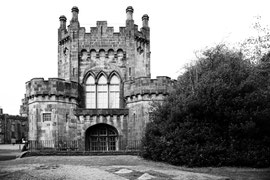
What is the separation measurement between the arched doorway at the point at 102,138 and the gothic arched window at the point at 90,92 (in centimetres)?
212

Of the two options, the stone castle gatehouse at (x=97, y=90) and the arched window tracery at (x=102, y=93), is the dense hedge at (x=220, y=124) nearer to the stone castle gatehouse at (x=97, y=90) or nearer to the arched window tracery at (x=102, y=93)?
the stone castle gatehouse at (x=97, y=90)

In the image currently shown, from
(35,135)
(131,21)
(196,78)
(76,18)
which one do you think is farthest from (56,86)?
(196,78)

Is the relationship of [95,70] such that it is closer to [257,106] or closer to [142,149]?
[142,149]

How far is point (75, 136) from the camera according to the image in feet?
82.9

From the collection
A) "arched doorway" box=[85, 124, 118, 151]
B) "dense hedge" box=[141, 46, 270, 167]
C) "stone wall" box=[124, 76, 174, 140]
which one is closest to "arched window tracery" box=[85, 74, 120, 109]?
"arched doorway" box=[85, 124, 118, 151]

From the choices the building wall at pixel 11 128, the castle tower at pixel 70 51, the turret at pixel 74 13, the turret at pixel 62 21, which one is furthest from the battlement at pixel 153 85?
the building wall at pixel 11 128

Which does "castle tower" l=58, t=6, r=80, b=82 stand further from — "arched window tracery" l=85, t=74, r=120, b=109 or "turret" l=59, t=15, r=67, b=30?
"arched window tracery" l=85, t=74, r=120, b=109

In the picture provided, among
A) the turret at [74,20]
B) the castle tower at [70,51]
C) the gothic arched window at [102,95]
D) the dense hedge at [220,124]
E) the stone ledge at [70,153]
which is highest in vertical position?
the turret at [74,20]

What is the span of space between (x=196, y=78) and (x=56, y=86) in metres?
11.1

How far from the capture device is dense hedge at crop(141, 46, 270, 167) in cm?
1580

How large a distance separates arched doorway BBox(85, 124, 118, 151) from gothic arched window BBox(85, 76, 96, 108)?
2122 millimetres

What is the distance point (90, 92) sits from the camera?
2759 cm

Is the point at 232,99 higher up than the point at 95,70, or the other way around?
the point at 95,70

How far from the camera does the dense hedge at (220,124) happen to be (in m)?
15.8
